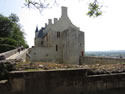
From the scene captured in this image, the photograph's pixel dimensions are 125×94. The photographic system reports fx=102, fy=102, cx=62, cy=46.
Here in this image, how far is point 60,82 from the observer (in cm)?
330

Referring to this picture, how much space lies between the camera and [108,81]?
148 inches

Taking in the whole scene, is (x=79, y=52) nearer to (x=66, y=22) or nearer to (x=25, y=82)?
(x=66, y=22)

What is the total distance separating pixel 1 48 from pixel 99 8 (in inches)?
912

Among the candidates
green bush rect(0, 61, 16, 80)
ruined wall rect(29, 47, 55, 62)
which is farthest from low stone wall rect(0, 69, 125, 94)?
ruined wall rect(29, 47, 55, 62)

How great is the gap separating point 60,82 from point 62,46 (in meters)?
25.5

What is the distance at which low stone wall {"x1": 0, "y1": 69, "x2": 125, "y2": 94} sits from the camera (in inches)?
119

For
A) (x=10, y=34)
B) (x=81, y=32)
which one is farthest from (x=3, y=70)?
(x=10, y=34)

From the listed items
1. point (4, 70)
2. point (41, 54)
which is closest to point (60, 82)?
point (4, 70)

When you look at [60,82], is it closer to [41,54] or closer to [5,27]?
[41,54]

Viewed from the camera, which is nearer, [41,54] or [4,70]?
[4,70]

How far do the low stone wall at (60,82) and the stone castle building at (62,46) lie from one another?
69.0ft

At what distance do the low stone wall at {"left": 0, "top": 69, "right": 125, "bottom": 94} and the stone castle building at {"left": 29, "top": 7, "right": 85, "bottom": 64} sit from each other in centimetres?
2103

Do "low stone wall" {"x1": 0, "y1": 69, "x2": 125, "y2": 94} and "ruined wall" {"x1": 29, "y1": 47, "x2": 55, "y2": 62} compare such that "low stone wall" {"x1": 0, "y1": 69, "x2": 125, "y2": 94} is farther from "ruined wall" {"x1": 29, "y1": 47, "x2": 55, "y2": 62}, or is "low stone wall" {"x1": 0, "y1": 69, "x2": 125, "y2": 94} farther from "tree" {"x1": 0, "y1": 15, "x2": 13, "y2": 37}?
"tree" {"x1": 0, "y1": 15, "x2": 13, "y2": 37}

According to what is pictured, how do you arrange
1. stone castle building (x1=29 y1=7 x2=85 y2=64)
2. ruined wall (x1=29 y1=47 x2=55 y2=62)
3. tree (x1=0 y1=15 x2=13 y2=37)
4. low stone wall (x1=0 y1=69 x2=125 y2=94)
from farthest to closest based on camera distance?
tree (x1=0 y1=15 x2=13 y2=37)
ruined wall (x1=29 y1=47 x2=55 y2=62)
stone castle building (x1=29 y1=7 x2=85 y2=64)
low stone wall (x1=0 y1=69 x2=125 y2=94)
